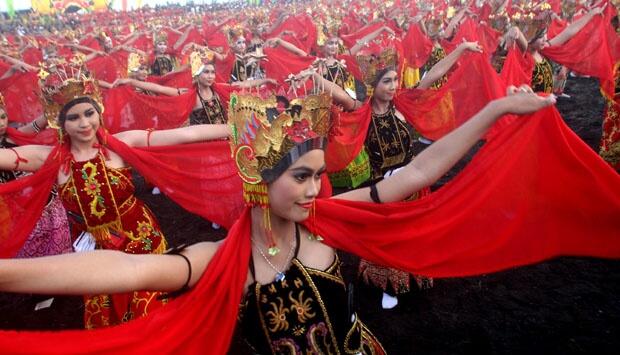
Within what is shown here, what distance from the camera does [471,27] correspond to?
415 inches

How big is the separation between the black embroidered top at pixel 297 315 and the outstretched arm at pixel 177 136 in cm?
183

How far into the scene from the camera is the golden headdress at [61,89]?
11.6 ft

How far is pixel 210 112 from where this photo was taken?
6438 mm

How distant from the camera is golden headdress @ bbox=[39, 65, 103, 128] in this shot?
11.6 feet

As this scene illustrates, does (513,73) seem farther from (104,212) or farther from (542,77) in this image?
(104,212)

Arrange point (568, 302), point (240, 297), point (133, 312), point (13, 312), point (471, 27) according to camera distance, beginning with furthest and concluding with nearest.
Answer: point (471, 27) → point (13, 312) → point (568, 302) → point (133, 312) → point (240, 297)

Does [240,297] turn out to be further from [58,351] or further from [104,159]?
[104,159]

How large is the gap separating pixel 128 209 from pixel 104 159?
1.45ft

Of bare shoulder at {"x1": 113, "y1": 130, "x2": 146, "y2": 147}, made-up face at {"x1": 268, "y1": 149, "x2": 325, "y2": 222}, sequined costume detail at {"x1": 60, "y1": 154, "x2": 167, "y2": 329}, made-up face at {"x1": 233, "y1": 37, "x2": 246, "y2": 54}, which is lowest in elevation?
sequined costume detail at {"x1": 60, "y1": 154, "x2": 167, "y2": 329}

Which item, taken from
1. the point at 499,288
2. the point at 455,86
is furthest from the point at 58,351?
the point at 455,86

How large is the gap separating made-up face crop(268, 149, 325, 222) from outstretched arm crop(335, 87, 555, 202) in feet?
1.48

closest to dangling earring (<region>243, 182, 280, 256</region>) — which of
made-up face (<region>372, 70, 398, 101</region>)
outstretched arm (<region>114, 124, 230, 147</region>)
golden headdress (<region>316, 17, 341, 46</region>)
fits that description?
outstretched arm (<region>114, 124, 230, 147</region>)

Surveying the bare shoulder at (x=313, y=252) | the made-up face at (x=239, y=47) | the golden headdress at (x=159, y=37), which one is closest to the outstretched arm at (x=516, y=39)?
the bare shoulder at (x=313, y=252)

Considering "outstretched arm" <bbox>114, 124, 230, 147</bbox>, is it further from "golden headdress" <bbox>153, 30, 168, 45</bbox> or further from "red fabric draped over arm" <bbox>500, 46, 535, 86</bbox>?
"golden headdress" <bbox>153, 30, 168, 45</bbox>
